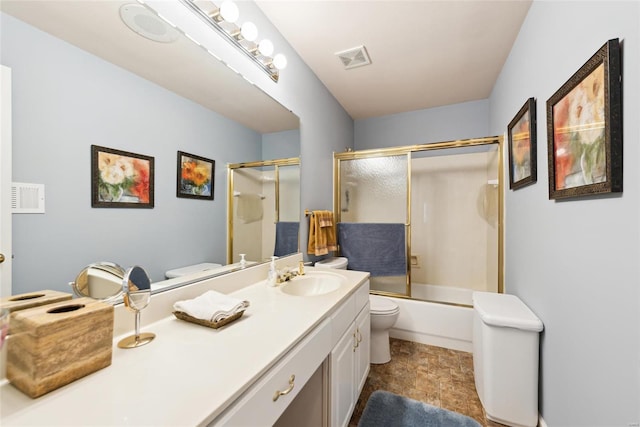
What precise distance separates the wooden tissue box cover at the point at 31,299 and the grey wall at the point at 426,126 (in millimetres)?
3269

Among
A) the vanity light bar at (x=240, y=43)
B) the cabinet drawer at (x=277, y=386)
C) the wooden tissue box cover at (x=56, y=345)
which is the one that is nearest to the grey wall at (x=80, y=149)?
the wooden tissue box cover at (x=56, y=345)

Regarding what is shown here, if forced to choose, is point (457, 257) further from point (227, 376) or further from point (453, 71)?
point (227, 376)

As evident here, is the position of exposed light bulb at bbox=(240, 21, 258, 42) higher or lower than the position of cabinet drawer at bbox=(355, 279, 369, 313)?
higher

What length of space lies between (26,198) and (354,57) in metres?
2.17

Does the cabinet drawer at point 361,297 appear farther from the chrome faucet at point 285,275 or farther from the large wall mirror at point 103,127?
the large wall mirror at point 103,127

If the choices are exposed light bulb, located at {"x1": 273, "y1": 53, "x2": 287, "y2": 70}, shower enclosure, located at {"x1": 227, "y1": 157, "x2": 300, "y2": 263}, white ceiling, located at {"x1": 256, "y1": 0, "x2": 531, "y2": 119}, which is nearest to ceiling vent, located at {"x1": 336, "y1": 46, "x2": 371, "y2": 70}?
white ceiling, located at {"x1": 256, "y1": 0, "x2": 531, "y2": 119}

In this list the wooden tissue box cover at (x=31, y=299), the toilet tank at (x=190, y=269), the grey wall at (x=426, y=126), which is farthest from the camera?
the grey wall at (x=426, y=126)

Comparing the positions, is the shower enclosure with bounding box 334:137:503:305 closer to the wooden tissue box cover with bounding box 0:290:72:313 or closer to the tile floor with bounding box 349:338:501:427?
the tile floor with bounding box 349:338:501:427

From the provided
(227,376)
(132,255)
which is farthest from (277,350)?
(132,255)

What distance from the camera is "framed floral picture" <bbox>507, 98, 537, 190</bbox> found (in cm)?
151

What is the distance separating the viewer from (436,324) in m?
2.32

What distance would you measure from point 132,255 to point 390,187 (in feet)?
7.66

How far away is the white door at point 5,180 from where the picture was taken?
2.09 feet

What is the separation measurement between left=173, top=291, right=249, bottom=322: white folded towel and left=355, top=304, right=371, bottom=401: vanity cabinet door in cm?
81
